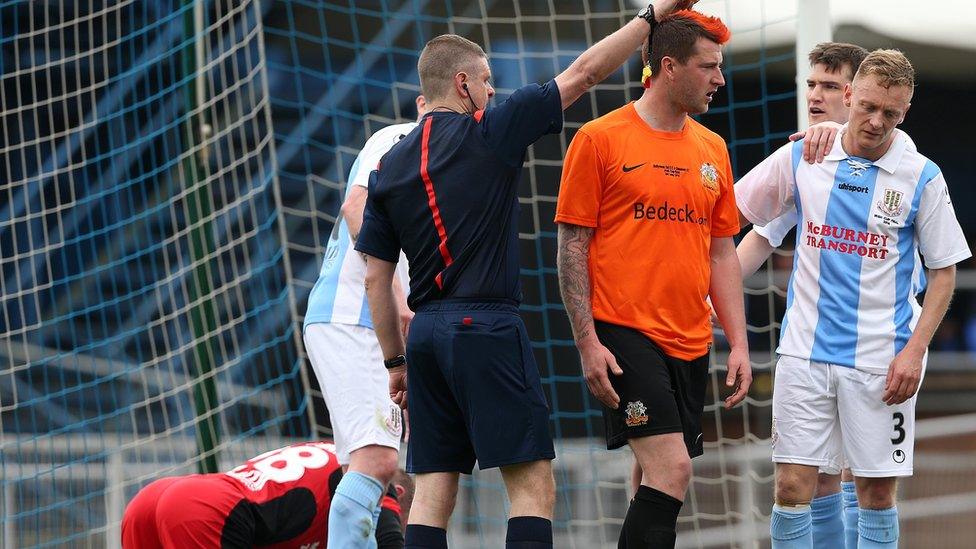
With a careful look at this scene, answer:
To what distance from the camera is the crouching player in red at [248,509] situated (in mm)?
4484

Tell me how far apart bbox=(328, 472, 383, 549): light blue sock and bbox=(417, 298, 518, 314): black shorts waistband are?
92 cm

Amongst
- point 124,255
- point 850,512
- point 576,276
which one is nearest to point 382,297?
point 576,276

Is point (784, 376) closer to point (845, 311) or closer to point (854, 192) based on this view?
point (845, 311)

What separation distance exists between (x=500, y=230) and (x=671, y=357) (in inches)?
26.9

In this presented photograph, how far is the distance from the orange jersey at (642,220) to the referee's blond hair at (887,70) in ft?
2.01

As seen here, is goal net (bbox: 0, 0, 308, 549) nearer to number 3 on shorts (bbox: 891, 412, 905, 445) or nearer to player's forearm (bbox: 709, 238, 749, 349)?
player's forearm (bbox: 709, 238, 749, 349)

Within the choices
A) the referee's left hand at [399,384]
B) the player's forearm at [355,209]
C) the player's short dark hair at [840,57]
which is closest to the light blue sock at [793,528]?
the referee's left hand at [399,384]

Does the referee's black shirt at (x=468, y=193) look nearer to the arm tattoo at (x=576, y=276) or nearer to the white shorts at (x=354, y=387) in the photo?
the arm tattoo at (x=576, y=276)

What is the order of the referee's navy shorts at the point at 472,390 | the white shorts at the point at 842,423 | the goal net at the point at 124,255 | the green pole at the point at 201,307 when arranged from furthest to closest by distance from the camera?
the goal net at the point at 124,255, the green pole at the point at 201,307, the white shorts at the point at 842,423, the referee's navy shorts at the point at 472,390

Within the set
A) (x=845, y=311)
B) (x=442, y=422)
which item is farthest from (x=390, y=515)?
(x=845, y=311)

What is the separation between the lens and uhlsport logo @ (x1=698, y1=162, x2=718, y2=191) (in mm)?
4129

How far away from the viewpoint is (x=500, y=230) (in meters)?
3.84

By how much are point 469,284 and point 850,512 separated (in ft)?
A: 6.42

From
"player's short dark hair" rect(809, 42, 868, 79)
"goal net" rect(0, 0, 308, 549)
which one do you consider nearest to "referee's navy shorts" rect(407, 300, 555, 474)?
"player's short dark hair" rect(809, 42, 868, 79)
